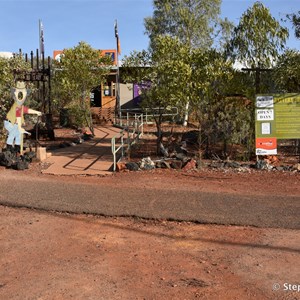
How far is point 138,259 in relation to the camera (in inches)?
205

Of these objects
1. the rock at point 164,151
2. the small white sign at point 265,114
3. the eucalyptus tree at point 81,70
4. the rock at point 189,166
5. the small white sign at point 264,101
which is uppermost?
the eucalyptus tree at point 81,70

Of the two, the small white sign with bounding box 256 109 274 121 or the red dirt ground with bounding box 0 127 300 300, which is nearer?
the red dirt ground with bounding box 0 127 300 300

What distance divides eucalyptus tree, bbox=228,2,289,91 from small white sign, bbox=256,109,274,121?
698 millimetres

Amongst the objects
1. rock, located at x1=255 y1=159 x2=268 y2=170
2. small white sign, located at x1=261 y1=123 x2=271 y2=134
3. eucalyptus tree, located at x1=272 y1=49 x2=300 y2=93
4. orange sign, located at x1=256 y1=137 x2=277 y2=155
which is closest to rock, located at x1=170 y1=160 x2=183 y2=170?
rock, located at x1=255 y1=159 x2=268 y2=170

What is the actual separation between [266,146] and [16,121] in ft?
24.2

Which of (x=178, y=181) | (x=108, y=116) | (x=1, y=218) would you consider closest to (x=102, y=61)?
(x=108, y=116)

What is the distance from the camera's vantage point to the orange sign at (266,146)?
11.6 m

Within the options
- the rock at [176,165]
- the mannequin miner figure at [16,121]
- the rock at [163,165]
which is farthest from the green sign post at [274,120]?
the mannequin miner figure at [16,121]

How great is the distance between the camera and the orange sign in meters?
11.6

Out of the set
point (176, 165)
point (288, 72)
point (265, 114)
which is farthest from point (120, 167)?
point (288, 72)

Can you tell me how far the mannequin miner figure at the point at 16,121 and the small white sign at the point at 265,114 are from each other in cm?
686

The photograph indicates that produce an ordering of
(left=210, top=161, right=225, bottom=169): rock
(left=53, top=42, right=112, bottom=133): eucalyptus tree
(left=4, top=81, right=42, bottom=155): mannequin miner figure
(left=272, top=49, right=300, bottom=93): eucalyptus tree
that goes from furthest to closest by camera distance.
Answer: (left=53, top=42, right=112, bottom=133): eucalyptus tree, (left=4, top=81, right=42, bottom=155): mannequin miner figure, (left=272, top=49, right=300, bottom=93): eucalyptus tree, (left=210, top=161, right=225, bottom=169): rock

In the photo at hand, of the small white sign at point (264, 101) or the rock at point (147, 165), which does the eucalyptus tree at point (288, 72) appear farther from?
the rock at point (147, 165)

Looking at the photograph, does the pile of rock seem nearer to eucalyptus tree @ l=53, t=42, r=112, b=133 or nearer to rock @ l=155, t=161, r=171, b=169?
rock @ l=155, t=161, r=171, b=169
